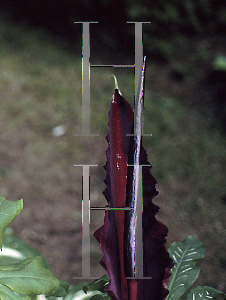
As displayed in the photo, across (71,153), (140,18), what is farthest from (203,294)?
(140,18)

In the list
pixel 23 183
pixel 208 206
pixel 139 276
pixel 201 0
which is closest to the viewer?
pixel 139 276

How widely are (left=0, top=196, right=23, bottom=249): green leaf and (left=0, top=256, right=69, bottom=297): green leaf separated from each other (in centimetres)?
5

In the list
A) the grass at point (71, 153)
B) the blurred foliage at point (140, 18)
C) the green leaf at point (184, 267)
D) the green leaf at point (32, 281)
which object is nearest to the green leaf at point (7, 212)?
the green leaf at point (32, 281)

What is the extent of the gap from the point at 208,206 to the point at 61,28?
4.78ft

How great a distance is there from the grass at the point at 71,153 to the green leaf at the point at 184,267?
26.3 inches

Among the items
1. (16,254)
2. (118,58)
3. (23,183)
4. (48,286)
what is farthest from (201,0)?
(48,286)

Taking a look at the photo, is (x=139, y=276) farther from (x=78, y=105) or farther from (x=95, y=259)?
(x=78, y=105)

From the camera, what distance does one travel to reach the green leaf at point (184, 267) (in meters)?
0.58

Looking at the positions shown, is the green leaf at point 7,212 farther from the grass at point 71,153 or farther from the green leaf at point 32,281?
the grass at point 71,153

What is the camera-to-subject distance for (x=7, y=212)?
470mm

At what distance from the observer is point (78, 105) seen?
2.09m

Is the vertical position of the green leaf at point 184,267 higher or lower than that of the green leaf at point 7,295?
lower

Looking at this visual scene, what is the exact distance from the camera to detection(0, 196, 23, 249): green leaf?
0.46 m

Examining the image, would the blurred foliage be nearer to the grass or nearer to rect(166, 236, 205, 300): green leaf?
the grass
